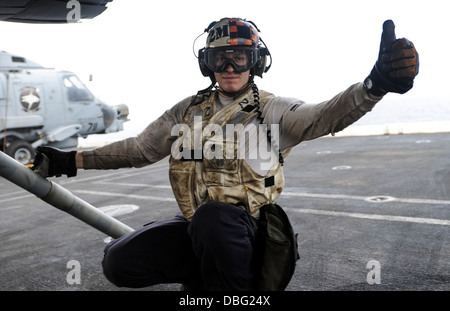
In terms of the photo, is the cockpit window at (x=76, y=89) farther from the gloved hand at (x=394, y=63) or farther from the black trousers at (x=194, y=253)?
the gloved hand at (x=394, y=63)

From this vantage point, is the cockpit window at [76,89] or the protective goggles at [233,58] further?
the cockpit window at [76,89]

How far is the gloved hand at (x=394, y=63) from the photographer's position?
171 cm

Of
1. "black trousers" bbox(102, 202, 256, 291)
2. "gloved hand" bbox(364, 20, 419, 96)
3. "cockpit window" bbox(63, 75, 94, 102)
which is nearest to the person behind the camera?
"gloved hand" bbox(364, 20, 419, 96)

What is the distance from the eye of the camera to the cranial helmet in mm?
2434

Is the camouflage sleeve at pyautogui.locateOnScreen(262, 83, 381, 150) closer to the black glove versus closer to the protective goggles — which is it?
Answer: the protective goggles

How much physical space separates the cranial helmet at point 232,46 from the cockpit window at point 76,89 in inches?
539

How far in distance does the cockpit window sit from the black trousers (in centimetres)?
1367

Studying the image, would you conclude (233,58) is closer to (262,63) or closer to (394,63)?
(262,63)

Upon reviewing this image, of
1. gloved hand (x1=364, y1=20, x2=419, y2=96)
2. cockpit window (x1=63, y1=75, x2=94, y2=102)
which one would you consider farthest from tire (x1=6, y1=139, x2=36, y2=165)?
gloved hand (x1=364, y1=20, x2=419, y2=96)

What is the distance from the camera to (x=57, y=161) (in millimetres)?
2701

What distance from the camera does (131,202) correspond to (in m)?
7.28

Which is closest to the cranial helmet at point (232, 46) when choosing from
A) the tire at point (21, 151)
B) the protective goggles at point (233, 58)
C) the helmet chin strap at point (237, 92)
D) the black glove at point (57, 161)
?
the protective goggles at point (233, 58)

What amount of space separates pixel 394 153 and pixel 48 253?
970 cm

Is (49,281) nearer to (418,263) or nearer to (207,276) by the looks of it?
(207,276)
